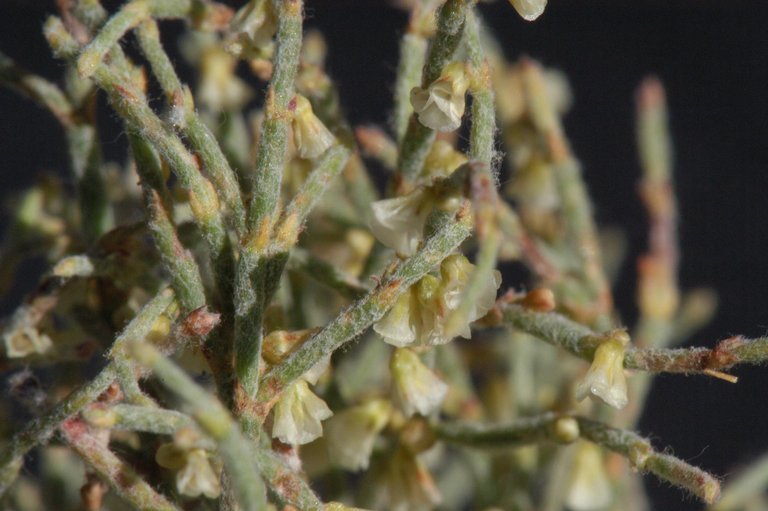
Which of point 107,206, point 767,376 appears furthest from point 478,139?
point 767,376

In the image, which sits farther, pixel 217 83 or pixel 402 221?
pixel 217 83

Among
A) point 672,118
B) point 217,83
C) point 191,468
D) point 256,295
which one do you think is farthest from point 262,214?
point 672,118

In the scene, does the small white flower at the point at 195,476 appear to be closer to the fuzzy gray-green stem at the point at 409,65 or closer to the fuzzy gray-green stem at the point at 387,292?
the fuzzy gray-green stem at the point at 387,292

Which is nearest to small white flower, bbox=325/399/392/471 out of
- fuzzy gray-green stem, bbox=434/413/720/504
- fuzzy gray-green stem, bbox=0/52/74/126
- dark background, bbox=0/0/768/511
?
fuzzy gray-green stem, bbox=434/413/720/504

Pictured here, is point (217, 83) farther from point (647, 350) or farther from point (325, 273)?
point (647, 350)

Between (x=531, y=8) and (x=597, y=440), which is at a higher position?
(x=531, y=8)

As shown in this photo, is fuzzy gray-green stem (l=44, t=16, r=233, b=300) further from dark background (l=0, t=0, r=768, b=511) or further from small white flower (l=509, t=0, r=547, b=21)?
dark background (l=0, t=0, r=768, b=511)

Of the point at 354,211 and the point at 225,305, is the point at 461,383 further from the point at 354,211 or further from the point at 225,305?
the point at 225,305
